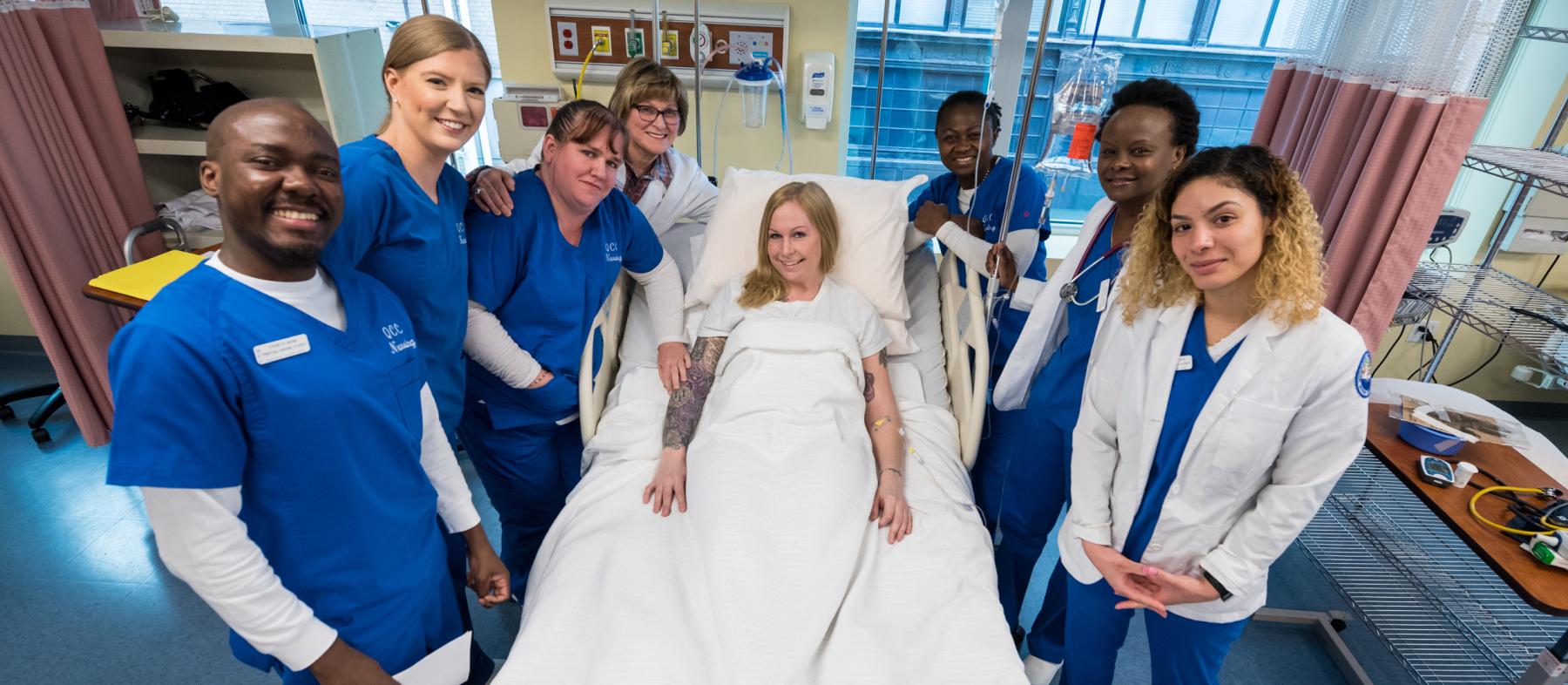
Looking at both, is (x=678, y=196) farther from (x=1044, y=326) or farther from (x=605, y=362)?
(x=1044, y=326)

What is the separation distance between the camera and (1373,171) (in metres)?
1.91

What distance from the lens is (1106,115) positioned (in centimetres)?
163

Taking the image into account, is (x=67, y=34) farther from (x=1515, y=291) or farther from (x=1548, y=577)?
(x=1515, y=291)

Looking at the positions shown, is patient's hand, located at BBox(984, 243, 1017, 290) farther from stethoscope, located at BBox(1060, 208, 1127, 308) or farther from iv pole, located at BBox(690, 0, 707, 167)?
iv pole, located at BBox(690, 0, 707, 167)

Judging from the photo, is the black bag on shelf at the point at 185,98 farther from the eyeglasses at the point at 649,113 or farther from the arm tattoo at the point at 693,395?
the arm tattoo at the point at 693,395

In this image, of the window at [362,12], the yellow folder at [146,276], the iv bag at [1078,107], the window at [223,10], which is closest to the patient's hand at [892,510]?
the iv bag at [1078,107]

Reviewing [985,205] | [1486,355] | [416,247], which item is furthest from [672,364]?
[1486,355]

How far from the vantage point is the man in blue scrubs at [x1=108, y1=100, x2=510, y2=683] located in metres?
0.88

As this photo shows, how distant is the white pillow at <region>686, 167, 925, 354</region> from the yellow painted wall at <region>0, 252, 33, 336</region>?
10.9ft

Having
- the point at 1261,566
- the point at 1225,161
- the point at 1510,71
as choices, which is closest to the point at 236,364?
the point at 1225,161

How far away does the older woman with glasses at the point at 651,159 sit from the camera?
178 cm

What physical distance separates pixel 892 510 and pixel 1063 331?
23.1 inches

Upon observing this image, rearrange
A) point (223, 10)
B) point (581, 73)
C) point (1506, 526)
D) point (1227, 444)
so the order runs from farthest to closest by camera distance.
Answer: point (223, 10) → point (581, 73) → point (1506, 526) → point (1227, 444)

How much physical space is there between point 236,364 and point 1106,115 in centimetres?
170
